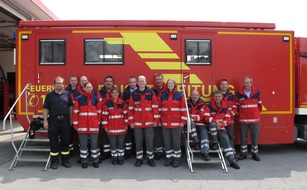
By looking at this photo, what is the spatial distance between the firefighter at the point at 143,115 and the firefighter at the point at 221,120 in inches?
46.2

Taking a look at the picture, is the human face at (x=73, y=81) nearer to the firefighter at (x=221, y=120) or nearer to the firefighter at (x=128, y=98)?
the firefighter at (x=128, y=98)

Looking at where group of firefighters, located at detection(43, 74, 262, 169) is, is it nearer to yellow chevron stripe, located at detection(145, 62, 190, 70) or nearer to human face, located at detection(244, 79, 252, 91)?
human face, located at detection(244, 79, 252, 91)

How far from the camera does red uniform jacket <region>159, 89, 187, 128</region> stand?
584 cm

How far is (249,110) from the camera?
20.8 feet

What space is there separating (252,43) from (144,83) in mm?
2743

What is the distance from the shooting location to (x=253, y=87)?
6.39m

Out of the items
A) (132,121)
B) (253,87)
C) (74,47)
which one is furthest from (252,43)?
(74,47)

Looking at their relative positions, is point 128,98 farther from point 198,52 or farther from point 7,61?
point 7,61

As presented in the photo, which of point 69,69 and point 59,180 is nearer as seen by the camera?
point 59,180

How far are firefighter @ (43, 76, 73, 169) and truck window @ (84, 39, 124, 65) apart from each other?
0.99 m

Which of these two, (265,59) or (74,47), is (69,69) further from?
(265,59)

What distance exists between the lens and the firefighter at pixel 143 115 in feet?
19.2

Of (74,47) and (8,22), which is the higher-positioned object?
(8,22)

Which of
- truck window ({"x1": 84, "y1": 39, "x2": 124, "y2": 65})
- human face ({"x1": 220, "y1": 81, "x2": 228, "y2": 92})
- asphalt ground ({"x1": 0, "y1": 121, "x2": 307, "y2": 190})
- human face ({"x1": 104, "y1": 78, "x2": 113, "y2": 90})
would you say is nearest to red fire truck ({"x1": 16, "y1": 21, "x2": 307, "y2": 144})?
truck window ({"x1": 84, "y1": 39, "x2": 124, "y2": 65})
